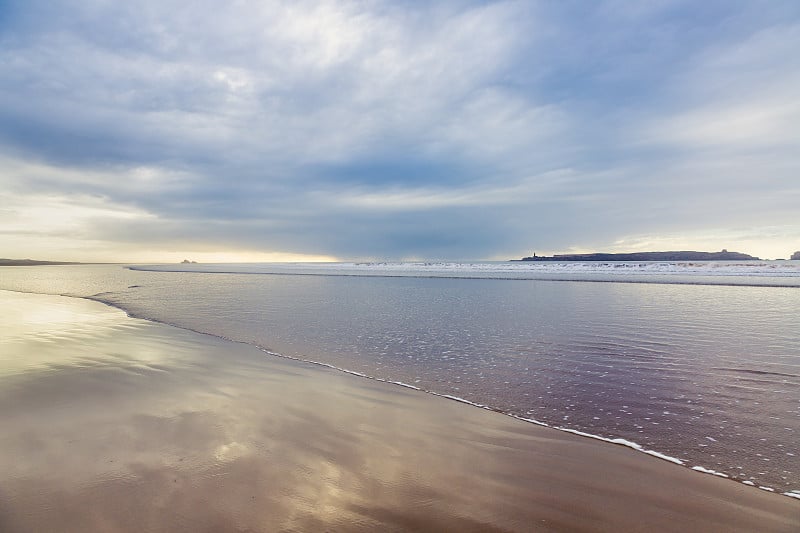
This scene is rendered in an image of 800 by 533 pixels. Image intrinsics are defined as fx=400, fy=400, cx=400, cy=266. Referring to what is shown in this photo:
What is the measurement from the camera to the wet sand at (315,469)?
3316mm

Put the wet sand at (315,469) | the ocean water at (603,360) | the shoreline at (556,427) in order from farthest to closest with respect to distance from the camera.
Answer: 1. the ocean water at (603,360)
2. the shoreline at (556,427)
3. the wet sand at (315,469)

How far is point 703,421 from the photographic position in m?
5.37

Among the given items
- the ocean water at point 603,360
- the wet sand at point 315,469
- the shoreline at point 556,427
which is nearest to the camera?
the wet sand at point 315,469

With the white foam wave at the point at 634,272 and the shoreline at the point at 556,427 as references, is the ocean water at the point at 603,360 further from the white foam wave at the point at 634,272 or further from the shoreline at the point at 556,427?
the white foam wave at the point at 634,272

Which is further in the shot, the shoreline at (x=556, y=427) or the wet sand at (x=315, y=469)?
the shoreline at (x=556, y=427)

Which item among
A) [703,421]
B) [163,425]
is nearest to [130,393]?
[163,425]

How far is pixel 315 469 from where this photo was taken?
410 cm

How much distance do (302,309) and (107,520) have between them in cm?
1446

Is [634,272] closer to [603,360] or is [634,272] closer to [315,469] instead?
[603,360]

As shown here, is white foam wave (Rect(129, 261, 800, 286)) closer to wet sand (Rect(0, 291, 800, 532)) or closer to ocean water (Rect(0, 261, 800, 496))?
ocean water (Rect(0, 261, 800, 496))

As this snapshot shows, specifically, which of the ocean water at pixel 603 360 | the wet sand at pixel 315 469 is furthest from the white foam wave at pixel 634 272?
the wet sand at pixel 315 469

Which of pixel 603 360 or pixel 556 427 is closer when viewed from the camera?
pixel 556 427

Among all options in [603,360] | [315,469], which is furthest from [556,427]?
[603,360]

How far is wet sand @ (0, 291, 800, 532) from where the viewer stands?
3.32m
